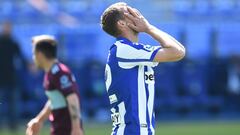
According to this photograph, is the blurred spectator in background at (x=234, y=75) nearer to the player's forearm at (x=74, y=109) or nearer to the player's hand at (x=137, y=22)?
the player's forearm at (x=74, y=109)

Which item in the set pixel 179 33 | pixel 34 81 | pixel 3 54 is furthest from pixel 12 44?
pixel 179 33

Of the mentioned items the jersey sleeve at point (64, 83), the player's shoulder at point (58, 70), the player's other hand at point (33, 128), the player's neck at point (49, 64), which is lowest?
the player's other hand at point (33, 128)

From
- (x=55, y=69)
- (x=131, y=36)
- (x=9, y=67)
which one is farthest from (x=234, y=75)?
(x=131, y=36)

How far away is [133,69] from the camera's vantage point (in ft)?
24.4

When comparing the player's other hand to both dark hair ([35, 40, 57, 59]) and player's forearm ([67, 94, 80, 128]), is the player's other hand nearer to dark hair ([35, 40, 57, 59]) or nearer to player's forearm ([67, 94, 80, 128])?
player's forearm ([67, 94, 80, 128])

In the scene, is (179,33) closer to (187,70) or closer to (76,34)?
(187,70)

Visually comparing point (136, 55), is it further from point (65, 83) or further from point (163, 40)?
point (65, 83)

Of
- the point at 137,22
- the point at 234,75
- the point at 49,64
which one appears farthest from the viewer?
the point at 234,75

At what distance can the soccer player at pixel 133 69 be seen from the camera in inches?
291

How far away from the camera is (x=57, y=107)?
9945 mm

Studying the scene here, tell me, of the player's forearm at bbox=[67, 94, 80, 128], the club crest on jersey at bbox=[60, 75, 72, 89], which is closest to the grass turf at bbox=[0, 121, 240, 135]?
the club crest on jersey at bbox=[60, 75, 72, 89]

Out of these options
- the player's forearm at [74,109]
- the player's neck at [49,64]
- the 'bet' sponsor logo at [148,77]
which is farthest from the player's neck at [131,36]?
the player's neck at [49,64]

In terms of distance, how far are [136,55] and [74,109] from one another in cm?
244

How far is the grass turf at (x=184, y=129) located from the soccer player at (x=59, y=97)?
6413mm
